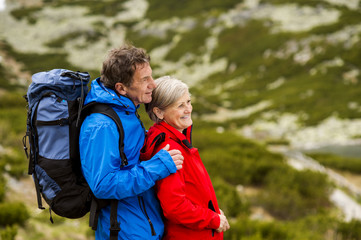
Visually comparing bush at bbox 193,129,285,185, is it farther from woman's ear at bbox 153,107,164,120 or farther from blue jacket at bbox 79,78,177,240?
blue jacket at bbox 79,78,177,240

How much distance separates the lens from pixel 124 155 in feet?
6.34

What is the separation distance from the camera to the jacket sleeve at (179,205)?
1967mm

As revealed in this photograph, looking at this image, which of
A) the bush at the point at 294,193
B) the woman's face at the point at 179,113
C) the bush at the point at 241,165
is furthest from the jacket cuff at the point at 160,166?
the bush at the point at 241,165

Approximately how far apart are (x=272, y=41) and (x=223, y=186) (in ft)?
136

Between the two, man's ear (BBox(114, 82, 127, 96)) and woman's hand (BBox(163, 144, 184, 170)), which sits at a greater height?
man's ear (BBox(114, 82, 127, 96))

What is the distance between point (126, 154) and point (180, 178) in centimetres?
38

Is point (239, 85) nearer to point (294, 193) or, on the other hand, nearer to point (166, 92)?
point (294, 193)

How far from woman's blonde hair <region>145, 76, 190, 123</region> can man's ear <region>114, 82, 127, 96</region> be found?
0.24m

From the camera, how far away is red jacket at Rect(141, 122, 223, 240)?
1998mm

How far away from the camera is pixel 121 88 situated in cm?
208

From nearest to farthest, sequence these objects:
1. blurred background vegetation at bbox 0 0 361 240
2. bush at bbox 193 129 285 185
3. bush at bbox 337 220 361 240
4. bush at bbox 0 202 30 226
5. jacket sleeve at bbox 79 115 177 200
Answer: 1. jacket sleeve at bbox 79 115 177 200
2. bush at bbox 0 202 30 226
3. bush at bbox 337 220 361 240
4. blurred background vegetation at bbox 0 0 361 240
5. bush at bbox 193 129 285 185

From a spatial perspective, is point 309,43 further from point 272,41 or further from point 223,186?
point 223,186

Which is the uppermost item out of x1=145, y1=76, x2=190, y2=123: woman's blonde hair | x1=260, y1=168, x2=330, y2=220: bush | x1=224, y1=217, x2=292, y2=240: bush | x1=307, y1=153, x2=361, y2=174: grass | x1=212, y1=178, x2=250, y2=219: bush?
x1=145, y1=76, x2=190, y2=123: woman's blonde hair

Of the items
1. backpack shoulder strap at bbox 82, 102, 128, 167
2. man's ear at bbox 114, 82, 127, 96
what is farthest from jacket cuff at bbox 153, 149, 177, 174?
man's ear at bbox 114, 82, 127, 96
